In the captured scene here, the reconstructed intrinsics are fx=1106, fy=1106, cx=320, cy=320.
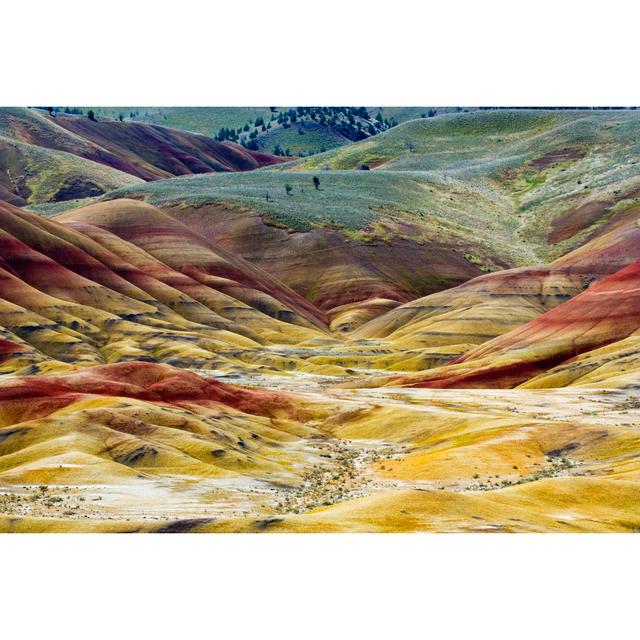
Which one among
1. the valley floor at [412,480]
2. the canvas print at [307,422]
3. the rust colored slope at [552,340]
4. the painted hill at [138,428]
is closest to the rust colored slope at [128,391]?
the painted hill at [138,428]

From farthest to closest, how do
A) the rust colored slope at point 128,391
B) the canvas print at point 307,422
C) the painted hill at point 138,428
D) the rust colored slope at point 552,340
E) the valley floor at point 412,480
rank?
the rust colored slope at point 552,340 < the rust colored slope at point 128,391 < the painted hill at point 138,428 < the canvas print at point 307,422 < the valley floor at point 412,480

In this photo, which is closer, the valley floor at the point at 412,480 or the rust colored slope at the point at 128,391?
the valley floor at the point at 412,480

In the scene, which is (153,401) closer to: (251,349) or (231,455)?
(231,455)

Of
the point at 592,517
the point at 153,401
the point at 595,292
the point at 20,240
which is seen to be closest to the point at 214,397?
the point at 153,401

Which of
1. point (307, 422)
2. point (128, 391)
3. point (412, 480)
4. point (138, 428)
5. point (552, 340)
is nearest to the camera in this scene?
point (412, 480)

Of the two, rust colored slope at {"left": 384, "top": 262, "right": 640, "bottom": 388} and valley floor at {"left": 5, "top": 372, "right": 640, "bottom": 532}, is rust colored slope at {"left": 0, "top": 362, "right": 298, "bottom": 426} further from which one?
rust colored slope at {"left": 384, "top": 262, "right": 640, "bottom": 388}

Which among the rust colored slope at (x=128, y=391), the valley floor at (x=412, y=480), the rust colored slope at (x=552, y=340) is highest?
the rust colored slope at (x=552, y=340)

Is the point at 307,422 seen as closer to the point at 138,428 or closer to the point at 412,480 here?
the point at 138,428

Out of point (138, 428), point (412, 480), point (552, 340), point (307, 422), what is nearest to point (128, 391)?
point (138, 428)

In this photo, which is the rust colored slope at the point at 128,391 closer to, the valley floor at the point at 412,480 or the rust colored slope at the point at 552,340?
the valley floor at the point at 412,480
